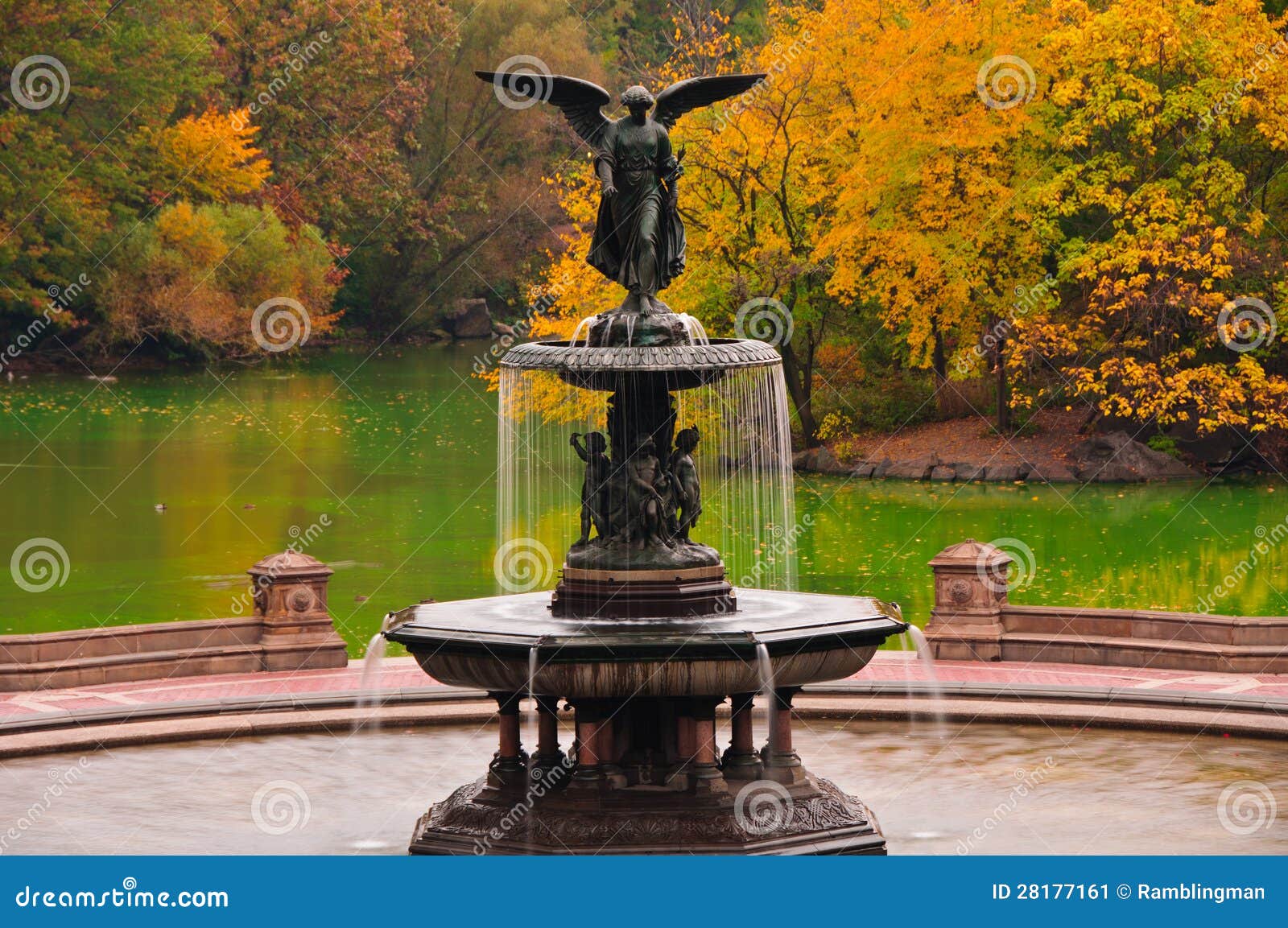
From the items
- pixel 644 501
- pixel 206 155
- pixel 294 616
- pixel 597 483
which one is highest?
pixel 206 155

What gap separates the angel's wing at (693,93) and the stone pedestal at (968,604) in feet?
24.7

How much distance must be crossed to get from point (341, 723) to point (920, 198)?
29.8 metres

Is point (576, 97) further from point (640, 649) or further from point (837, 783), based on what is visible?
point (837, 783)

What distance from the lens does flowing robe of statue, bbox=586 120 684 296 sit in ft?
53.8

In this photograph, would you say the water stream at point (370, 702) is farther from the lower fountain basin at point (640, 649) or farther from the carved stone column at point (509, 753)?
the lower fountain basin at point (640, 649)

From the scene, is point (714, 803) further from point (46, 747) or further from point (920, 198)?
point (920, 198)

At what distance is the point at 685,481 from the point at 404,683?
21.6 feet

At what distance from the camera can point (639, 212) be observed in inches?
650

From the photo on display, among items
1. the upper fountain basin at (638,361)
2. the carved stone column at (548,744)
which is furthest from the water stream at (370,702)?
the upper fountain basin at (638,361)

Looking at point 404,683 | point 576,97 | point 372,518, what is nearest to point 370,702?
point 404,683

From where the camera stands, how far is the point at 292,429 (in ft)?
184

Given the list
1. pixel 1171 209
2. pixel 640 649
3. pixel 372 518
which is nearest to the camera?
pixel 640 649

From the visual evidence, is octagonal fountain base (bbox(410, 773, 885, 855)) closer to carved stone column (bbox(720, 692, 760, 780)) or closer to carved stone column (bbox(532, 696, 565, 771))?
carved stone column (bbox(720, 692, 760, 780))

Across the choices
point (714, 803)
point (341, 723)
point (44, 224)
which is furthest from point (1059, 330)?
point (44, 224)
